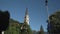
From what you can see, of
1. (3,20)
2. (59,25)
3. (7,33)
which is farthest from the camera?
(59,25)

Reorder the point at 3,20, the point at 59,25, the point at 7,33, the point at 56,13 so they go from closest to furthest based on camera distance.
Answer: the point at 3,20 → the point at 7,33 → the point at 59,25 → the point at 56,13

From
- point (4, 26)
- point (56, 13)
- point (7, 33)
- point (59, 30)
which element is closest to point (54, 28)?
point (59, 30)

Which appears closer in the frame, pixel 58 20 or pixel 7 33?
pixel 7 33

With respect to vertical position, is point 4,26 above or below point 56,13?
below

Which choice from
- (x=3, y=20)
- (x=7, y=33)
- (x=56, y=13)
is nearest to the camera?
(x=3, y=20)

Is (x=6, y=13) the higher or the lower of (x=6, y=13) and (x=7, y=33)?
the higher

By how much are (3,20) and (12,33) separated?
13265 millimetres

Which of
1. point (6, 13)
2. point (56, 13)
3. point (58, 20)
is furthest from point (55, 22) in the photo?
point (6, 13)

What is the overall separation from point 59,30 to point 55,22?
3180 mm

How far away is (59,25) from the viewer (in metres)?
78.2

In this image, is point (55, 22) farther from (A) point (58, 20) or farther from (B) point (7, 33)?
(B) point (7, 33)

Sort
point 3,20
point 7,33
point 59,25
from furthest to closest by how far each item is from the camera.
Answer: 1. point 59,25
2. point 7,33
3. point 3,20

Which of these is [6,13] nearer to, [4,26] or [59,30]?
[4,26]

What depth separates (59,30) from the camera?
7844 cm
